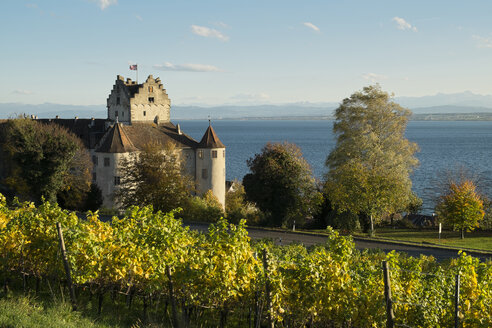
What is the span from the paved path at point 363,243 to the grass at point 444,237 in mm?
2941

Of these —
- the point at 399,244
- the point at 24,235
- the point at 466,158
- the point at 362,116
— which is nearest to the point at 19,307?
the point at 24,235

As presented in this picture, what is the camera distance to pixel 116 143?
6316cm

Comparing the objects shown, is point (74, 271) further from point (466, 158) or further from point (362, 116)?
point (466, 158)

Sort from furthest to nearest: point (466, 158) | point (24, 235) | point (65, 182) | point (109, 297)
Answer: point (466, 158) → point (65, 182) → point (109, 297) → point (24, 235)

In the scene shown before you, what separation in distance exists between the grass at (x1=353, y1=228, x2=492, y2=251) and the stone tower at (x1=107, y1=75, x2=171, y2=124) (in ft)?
140

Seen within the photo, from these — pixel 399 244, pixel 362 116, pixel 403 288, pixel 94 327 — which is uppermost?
pixel 362 116

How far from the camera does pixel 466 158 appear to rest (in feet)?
499

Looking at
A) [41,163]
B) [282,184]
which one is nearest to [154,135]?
[41,163]

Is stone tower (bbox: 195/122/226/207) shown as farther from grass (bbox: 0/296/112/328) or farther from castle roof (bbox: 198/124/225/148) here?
grass (bbox: 0/296/112/328)

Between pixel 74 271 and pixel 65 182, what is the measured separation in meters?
44.1

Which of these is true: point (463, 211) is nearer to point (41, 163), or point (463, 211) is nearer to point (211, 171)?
point (211, 171)

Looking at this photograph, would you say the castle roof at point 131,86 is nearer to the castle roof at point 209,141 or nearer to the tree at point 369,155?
the castle roof at point 209,141

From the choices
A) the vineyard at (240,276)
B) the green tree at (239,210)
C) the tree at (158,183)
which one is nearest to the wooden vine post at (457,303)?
the vineyard at (240,276)

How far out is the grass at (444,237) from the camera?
39.7m
